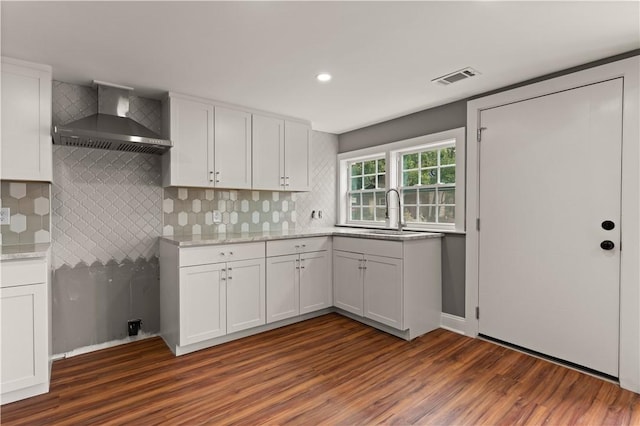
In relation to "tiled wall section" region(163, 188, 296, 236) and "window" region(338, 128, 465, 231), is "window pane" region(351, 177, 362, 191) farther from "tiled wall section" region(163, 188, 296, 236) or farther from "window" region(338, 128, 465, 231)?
"tiled wall section" region(163, 188, 296, 236)

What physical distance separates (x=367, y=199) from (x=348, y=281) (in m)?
1.37

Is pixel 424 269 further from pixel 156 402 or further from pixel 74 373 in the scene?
pixel 74 373

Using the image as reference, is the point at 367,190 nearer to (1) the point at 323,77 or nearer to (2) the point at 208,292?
(1) the point at 323,77

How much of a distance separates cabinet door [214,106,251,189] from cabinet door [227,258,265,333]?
0.84 m

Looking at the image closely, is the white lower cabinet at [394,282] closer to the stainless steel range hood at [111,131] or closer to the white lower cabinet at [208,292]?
the white lower cabinet at [208,292]

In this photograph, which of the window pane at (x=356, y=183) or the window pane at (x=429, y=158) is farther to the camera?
the window pane at (x=356, y=183)

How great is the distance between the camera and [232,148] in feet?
11.1

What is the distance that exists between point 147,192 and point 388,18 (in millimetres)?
2579

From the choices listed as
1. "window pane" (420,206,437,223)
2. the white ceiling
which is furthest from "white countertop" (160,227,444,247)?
the white ceiling

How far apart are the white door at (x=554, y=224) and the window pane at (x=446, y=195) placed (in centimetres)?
41

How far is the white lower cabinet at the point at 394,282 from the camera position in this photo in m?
3.10

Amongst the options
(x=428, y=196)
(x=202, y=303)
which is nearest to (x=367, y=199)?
(x=428, y=196)

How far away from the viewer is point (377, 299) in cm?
330

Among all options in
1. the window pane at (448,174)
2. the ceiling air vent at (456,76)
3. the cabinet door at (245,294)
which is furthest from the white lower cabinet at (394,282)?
the ceiling air vent at (456,76)
